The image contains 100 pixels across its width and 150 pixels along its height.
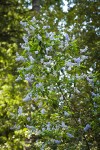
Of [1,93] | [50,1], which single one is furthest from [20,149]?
[50,1]

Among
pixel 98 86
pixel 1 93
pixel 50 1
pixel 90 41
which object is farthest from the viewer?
pixel 50 1

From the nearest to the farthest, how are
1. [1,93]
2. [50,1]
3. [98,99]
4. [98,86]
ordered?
[98,99]
[98,86]
[1,93]
[50,1]

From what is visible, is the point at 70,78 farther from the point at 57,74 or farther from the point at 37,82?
the point at 37,82

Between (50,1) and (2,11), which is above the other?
(50,1)

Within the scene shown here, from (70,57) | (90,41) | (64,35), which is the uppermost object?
(90,41)

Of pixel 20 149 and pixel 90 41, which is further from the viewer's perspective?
pixel 20 149

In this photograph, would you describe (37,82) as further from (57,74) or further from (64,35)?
(64,35)

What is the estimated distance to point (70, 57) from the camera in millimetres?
4387

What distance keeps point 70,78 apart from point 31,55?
70cm

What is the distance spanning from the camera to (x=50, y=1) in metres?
11.5

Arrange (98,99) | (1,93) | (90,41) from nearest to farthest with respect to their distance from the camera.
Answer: (98,99) → (90,41) → (1,93)

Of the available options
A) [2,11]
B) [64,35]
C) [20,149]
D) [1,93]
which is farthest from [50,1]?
[64,35]

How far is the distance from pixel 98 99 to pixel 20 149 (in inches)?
249

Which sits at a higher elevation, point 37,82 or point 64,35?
point 64,35
